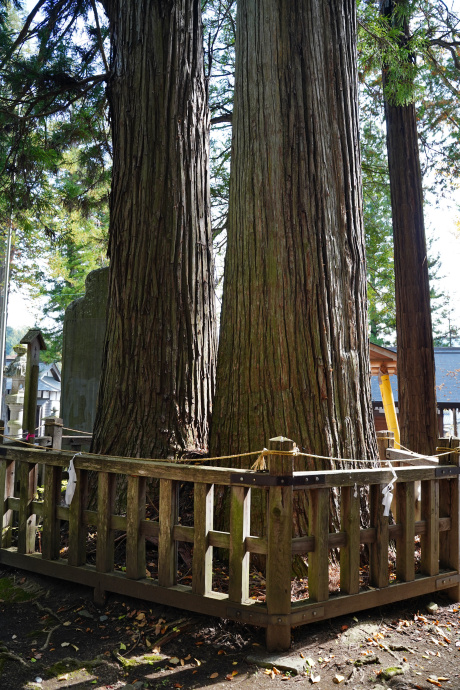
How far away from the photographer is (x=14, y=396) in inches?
352

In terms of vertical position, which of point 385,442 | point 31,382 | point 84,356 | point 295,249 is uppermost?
point 295,249

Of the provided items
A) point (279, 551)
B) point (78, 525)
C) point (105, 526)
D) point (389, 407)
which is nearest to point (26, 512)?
point (78, 525)

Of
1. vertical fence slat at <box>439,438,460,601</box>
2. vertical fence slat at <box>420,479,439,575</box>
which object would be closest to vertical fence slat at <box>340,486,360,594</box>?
vertical fence slat at <box>420,479,439,575</box>

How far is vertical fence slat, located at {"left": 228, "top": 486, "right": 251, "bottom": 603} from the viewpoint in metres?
3.21

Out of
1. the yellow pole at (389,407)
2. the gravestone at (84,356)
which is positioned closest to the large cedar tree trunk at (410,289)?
the yellow pole at (389,407)

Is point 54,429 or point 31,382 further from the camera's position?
point 31,382

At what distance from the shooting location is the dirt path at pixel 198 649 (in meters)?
2.91

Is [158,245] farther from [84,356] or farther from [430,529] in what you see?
[84,356]

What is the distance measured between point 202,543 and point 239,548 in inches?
10.7

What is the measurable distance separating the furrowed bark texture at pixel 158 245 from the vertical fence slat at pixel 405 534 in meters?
1.75

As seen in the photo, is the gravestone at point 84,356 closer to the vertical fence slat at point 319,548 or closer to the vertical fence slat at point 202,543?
the vertical fence slat at point 202,543

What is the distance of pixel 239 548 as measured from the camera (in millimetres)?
3223

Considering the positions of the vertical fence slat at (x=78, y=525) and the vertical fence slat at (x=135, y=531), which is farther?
the vertical fence slat at (x=78, y=525)

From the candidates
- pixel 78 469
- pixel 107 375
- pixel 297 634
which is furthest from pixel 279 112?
pixel 297 634
